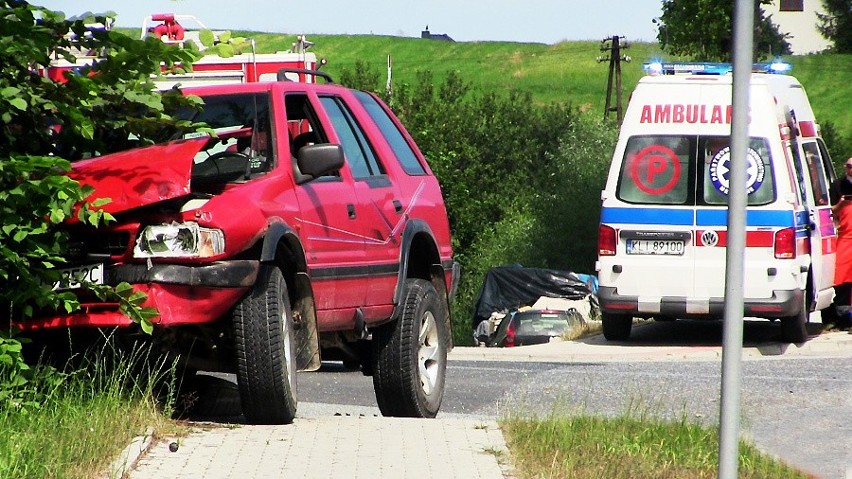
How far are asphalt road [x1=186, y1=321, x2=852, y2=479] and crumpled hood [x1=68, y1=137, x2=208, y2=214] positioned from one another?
236 centimetres

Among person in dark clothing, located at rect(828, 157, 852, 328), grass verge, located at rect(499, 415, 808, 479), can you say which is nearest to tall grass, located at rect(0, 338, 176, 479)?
grass verge, located at rect(499, 415, 808, 479)

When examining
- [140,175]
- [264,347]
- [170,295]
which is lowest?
[264,347]

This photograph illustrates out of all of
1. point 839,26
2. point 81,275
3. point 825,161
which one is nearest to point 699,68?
point 825,161

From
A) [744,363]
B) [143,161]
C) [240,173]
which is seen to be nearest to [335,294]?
[240,173]

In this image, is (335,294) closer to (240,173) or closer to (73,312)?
(240,173)

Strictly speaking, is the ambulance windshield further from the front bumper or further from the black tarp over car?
the black tarp over car

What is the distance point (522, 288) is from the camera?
28.0 meters

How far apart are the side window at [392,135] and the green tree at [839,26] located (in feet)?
146

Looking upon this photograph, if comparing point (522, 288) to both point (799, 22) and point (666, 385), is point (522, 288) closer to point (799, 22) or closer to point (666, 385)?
point (666, 385)

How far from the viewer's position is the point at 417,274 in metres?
9.45

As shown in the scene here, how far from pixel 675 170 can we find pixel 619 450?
9.62m

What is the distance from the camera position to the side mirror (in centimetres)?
762

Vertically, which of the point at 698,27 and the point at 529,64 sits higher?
the point at 698,27

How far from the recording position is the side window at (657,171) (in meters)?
16.3
